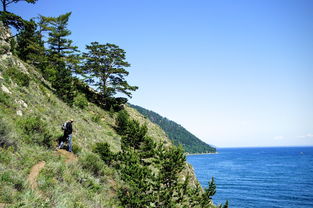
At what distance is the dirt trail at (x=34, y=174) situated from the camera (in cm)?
668

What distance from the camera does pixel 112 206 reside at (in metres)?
9.79

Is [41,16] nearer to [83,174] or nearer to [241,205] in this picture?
[83,174]

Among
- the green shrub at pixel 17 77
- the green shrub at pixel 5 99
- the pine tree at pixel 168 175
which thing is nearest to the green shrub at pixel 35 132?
the green shrub at pixel 5 99

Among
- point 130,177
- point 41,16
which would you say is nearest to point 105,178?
point 130,177

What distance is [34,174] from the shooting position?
24.8 feet

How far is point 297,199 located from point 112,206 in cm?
4987

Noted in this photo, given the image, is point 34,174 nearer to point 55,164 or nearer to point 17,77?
point 55,164

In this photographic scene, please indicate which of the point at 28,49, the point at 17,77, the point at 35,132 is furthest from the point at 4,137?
the point at 28,49

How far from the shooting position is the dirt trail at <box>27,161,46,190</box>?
21.9 feet

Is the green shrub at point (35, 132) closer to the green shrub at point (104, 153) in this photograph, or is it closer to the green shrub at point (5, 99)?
the green shrub at point (5, 99)

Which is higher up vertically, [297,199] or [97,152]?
[97,152]

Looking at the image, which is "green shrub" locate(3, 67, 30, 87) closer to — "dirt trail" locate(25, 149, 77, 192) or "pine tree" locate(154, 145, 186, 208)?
"dirt trail" locate(25, 149, 77, 192)

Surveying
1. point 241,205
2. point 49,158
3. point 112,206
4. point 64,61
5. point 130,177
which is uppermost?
point 64,61

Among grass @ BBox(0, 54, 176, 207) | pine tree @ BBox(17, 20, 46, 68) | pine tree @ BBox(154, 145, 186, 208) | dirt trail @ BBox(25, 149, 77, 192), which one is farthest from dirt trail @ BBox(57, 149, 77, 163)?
pine tree @ BBox(17, 20, 46, 68)
